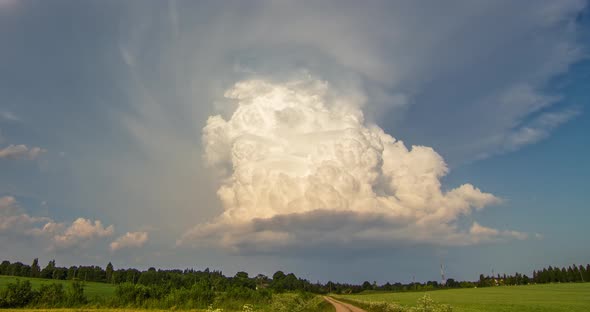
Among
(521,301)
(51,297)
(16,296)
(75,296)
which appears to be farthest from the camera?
(521,301)

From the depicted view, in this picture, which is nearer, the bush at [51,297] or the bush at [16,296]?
the bush at [16,296]

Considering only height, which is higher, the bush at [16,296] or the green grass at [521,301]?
the bush at [16,296]

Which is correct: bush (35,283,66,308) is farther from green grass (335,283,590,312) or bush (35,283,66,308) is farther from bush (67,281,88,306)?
green grass (335,283,590,312)

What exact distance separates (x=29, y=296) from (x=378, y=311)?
191 ft

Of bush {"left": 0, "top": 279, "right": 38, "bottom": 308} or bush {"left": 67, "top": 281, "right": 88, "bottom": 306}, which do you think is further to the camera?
bush {"left": 67, "top": 281, "right": 88, "bottom": 306}

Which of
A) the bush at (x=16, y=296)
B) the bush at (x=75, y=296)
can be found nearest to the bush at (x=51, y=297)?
the bush at (x=75, y=296)

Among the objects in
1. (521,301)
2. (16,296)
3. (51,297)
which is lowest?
(521,301)

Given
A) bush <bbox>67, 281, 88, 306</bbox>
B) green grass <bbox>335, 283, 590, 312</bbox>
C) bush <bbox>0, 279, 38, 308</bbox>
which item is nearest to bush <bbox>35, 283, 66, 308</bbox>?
bush <bbox>67, 281, 88, 306</bbox>

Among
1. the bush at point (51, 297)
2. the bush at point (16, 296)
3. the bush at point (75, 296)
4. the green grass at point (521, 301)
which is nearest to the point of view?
the bush at point (16, 296)

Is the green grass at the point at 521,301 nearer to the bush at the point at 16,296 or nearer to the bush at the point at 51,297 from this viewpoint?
the bush at the point at 51,297

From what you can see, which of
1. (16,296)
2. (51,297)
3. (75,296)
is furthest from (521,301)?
(16,296)

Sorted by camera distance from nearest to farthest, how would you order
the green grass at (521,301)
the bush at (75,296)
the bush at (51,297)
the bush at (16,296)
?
the bush at (16,296), the bush at (51,297), the bush at (75,296), the green grass at (521,301)

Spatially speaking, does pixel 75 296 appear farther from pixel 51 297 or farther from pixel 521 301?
pixel 521 301

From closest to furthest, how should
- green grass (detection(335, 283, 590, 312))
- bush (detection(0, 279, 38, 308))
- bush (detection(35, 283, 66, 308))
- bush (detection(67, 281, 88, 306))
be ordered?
bush (detection(0, 279, 38, 308)), bush (detection(35, 283, 66, 308)), bush (detection(67, 281, 88, 306)), green grass (detection(335, 283, 590, 312))
